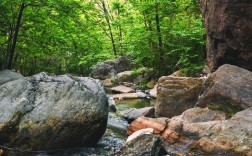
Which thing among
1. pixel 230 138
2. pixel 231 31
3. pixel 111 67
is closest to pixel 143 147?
pixel 230 138

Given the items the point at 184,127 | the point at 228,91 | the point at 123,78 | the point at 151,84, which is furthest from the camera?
the point at 123,78

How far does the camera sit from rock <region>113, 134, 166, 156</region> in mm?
6662

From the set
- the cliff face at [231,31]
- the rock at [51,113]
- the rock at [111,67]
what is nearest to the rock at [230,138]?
the rock at [51,113]

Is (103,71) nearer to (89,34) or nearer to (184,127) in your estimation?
(89,34)

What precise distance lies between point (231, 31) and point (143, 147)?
19.5ft

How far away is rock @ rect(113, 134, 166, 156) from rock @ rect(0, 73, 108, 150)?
4.33 feet

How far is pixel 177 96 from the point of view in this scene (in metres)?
10.8

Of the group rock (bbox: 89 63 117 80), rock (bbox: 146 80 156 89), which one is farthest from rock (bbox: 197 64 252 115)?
rock (bbox: 89 63 117 80)

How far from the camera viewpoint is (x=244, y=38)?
34.6ft

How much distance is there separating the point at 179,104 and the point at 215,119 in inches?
88.9

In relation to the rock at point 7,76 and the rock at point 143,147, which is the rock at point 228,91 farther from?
the rock at point 7,76

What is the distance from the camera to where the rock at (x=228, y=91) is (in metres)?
8.66

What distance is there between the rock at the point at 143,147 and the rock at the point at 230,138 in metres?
0.89

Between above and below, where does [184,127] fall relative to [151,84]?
above
